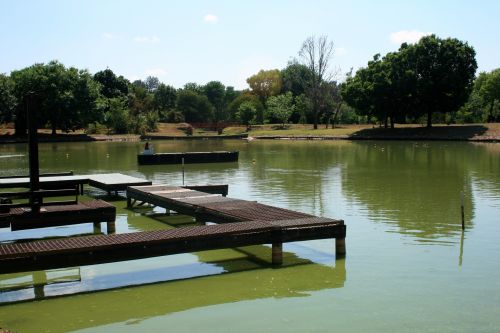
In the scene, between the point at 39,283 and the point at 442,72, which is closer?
the point at 39,283

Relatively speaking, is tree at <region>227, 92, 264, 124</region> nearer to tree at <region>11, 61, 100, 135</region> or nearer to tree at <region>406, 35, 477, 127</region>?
tree at <region>11, 61, 100, 135</region>

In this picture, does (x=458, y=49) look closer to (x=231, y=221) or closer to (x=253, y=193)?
(x=253, y=193)

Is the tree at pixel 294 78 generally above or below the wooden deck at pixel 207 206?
above

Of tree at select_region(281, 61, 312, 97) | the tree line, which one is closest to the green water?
the tree line

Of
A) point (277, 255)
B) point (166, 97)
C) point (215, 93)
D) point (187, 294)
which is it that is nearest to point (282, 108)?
point (166, 97)

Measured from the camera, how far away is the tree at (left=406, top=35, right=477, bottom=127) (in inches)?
2953

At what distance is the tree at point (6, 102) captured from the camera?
79938mm

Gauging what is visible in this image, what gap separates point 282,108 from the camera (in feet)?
332

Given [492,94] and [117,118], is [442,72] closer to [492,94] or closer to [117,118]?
[492,94]

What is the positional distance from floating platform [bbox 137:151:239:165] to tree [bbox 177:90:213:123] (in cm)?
7460

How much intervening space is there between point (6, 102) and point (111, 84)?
3590 cm

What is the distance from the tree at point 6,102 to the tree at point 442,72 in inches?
2079

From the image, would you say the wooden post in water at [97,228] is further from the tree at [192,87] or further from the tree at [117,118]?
the tree at [192,87]

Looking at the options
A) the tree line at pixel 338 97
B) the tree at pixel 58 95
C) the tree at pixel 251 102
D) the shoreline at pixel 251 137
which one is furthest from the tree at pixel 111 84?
the shoreline at pixel 251 137
